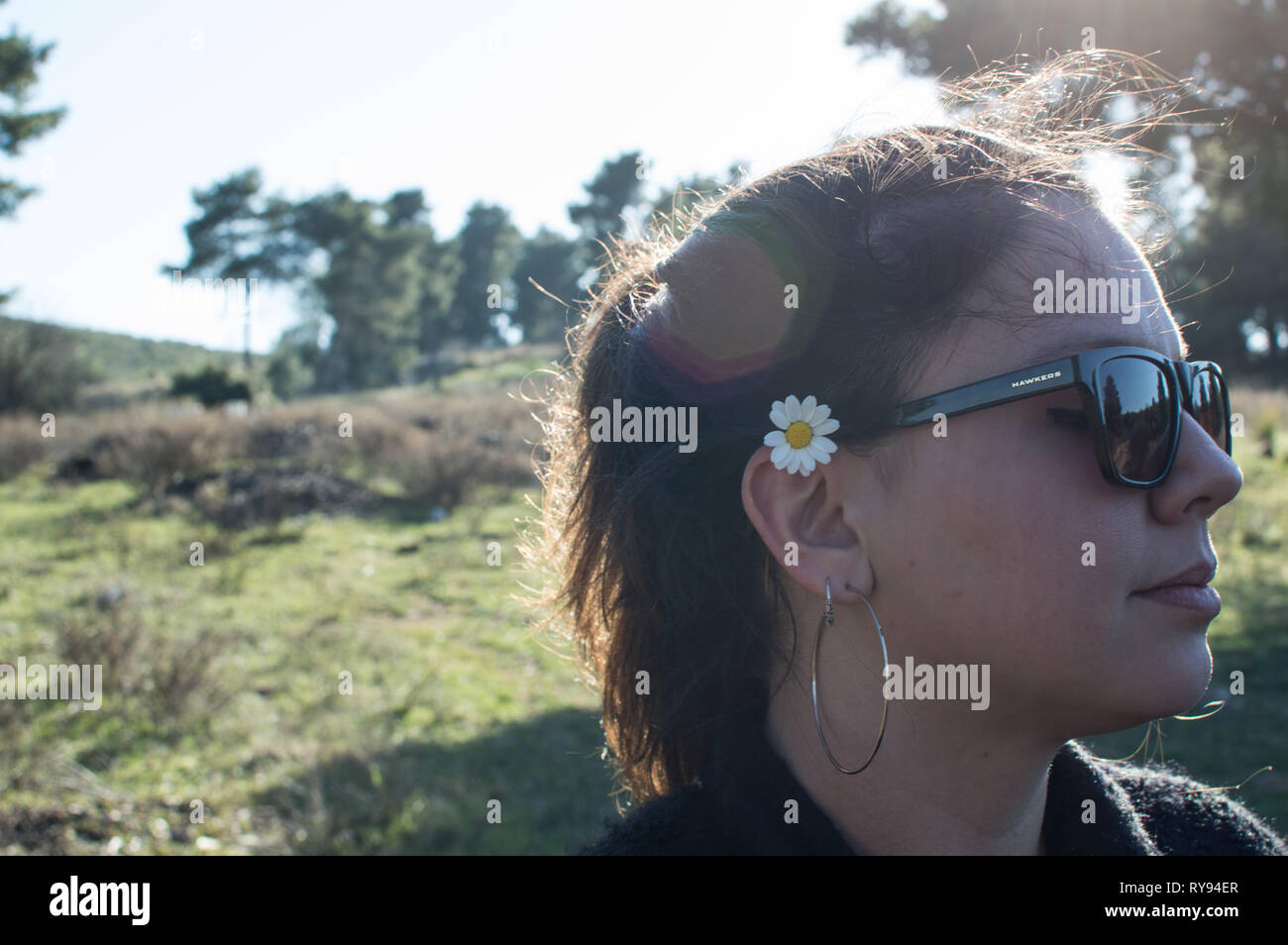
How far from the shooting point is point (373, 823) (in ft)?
13.5

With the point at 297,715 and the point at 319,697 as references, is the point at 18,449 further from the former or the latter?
the point at 297,715

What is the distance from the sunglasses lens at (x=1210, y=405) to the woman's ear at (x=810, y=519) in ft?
1.73

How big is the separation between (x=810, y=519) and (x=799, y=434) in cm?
14

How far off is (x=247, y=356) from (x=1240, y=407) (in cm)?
3906

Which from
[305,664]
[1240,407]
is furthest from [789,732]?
[1240,407]

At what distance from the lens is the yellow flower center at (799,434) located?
1236mm

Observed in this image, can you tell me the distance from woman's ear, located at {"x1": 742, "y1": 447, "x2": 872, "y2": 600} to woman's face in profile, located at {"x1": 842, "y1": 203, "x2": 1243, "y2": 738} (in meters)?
0.04

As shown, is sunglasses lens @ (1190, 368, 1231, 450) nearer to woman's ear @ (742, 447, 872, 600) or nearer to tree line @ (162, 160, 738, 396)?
woman's ear @ (742, 447, 872, 600)

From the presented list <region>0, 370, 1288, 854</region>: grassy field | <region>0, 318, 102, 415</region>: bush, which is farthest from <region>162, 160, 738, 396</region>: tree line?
<region>0, 370, 1288, 854</region>: grassy field

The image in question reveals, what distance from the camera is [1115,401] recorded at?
46.2 inches

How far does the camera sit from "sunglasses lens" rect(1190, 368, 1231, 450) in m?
1.29

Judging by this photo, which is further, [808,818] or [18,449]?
[18,449]

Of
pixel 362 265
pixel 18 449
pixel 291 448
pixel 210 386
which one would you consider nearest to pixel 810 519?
pixel 291 448
